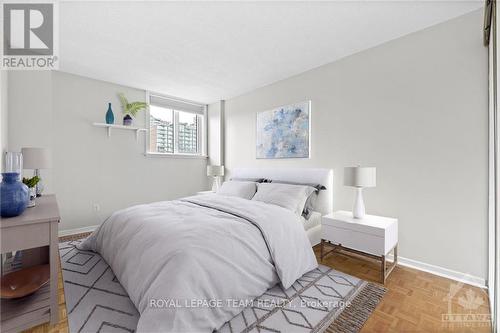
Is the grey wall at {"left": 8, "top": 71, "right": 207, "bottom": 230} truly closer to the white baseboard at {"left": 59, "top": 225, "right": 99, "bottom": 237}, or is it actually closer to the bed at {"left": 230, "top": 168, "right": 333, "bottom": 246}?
the white baseboard at {"left": 59, "top": 225, "right": 99, "bottom": 237}

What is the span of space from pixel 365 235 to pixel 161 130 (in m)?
3.97

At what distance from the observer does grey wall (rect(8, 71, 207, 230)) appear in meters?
2.94

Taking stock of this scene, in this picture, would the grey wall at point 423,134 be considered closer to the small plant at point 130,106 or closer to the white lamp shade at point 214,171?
the white lamp shade at point 214,171

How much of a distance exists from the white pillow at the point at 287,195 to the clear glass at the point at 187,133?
8.17 feet

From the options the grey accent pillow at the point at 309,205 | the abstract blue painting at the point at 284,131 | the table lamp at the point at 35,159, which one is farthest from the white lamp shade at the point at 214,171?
the table lamp at the point at 35,159

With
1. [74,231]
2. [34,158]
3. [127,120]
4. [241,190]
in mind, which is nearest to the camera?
[34,158]

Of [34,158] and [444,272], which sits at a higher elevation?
[34,158]

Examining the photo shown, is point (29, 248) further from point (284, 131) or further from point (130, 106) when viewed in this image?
point (284, 131)

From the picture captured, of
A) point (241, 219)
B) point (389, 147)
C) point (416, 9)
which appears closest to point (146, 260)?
point (241, 219)

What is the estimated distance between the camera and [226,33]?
246 cm

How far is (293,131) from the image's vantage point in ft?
11.6

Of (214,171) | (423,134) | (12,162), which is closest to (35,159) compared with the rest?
(12,162)

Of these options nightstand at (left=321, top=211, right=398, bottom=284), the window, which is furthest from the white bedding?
the window

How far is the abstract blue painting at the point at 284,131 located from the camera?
134 inches
